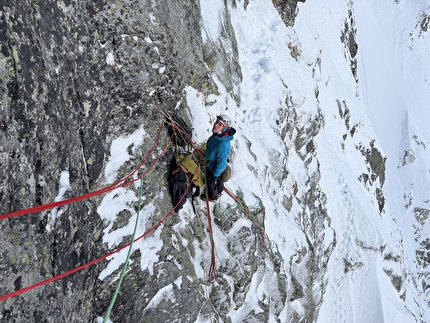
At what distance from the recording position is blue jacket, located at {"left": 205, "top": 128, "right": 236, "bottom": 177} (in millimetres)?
6445

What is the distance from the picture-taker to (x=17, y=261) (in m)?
3.73

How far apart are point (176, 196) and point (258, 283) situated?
12.2ft

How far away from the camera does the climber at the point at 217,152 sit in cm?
630

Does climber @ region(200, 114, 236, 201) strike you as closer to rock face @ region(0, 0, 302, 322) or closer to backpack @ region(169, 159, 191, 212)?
backpack @ region(169, 159, 191, 212)

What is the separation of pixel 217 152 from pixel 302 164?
7054mm

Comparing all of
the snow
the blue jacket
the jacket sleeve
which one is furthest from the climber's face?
the snow

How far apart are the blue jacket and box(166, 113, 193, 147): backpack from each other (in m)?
0.57

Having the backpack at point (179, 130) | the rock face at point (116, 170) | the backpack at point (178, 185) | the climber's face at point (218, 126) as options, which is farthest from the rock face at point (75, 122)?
the climber's face at point (218, 126)

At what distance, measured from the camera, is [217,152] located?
6629 millimetres

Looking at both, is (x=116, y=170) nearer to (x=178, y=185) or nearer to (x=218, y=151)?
(x=178, y=185)

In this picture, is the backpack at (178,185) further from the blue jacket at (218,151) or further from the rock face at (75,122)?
the blue jacket at (218,151)

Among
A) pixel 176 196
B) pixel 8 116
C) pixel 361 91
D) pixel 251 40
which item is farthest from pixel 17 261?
pixel 361 91

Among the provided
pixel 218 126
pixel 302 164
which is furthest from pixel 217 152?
pixel 302 164

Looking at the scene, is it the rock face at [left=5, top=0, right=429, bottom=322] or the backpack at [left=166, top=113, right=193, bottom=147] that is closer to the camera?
the rock face at [left=5, top=0, right=429, bottom=322]
